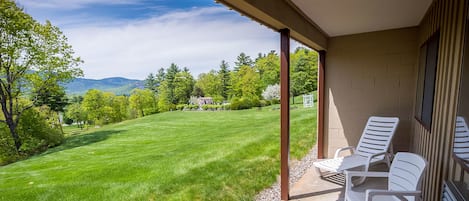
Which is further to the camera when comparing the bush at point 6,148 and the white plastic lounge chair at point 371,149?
the white plastic lounge chair at point 371,149

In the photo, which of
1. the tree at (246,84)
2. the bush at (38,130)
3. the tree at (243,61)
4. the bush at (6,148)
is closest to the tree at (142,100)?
the bush at (38,130)

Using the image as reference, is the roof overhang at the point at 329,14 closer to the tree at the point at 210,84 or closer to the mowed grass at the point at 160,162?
the mowed grass at the point at 160,162

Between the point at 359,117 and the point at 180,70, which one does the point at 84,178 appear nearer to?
the point at 180,70

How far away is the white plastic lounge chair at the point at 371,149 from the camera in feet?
10.3

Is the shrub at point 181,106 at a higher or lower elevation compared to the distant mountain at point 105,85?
lower

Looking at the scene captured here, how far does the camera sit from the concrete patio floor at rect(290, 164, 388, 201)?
9.46 ft

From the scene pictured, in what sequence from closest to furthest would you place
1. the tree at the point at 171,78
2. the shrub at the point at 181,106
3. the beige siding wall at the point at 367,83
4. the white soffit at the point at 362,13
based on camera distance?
the white soffit at the point at 362,13, the beige siding wall at the point at 367,83, the tree at the point at 171,78, the shrub at the point at 181,106

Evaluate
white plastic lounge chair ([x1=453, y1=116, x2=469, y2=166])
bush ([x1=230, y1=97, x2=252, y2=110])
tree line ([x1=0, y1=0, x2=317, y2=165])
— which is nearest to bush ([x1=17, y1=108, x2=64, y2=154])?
tree line ([x1=0, y1=0, x2=317, y2=165])

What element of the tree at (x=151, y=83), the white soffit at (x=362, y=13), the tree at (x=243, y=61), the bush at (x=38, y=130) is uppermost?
the tree at (x=243, y=61)

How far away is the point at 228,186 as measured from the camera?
383cm

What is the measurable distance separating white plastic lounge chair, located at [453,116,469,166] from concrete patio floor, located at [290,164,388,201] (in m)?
1.52

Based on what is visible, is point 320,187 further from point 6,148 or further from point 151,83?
point 151,83

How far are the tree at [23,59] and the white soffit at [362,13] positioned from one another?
277cm

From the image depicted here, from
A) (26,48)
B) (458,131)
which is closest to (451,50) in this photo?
(458,131)
